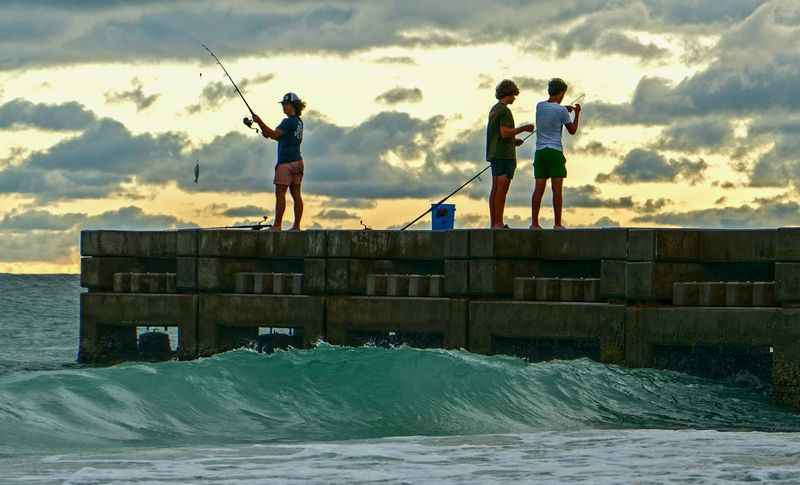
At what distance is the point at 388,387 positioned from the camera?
17219 mm

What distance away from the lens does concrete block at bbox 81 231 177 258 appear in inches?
811

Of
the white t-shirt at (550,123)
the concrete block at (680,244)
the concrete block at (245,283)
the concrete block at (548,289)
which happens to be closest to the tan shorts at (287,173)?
the concrete block at (245,283)

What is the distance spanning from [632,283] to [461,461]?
4804mm

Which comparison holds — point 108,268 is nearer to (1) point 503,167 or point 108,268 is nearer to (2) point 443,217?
(2) point 443,217

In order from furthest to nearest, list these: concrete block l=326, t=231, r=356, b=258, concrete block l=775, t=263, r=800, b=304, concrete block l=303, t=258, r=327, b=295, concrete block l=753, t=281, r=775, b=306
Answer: concrete block l=303, t=258, r=327, b=295
concrete block l=326, t=231, r=356, b=258
concrete block l=753, t=281, r=775, b=306
concrete block l=775, t=263, r=800, b=304

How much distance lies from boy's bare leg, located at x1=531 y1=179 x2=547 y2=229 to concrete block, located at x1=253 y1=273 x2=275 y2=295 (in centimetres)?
354

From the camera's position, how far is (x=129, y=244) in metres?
21.0

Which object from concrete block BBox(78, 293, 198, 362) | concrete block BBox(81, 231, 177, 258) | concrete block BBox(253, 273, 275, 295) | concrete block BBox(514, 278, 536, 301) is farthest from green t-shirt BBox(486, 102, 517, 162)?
concrete block BBox(81, 231, 177, 258)

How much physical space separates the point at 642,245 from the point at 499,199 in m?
2.01

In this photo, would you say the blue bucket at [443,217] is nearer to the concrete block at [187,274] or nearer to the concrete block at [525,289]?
the concrete block at [525,289]

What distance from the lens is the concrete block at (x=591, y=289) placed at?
17.0m

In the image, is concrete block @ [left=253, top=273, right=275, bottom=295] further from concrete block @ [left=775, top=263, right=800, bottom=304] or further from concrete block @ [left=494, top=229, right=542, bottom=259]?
concrete block @ [left=775, top=263, right=800, bottom=304]

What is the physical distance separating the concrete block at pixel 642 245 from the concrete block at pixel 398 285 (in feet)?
9.50

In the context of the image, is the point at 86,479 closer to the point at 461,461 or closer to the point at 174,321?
the point at 461,461
